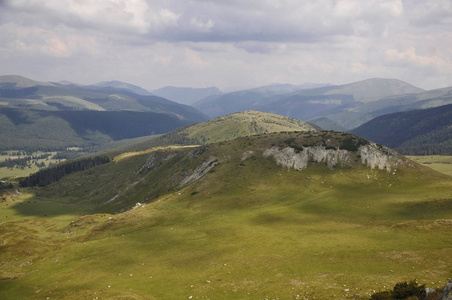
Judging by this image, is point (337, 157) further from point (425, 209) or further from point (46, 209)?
point (46, 209)

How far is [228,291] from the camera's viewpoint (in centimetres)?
3950

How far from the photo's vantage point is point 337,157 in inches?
4564

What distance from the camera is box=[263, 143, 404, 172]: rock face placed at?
109m

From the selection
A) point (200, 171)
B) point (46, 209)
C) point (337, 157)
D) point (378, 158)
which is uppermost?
point (337, 157)

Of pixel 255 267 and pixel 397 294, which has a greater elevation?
pixel 397 294

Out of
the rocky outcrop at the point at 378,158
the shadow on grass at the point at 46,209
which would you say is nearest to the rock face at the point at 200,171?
the shadow on grass at the point at 46,209

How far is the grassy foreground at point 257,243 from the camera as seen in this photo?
40375mm

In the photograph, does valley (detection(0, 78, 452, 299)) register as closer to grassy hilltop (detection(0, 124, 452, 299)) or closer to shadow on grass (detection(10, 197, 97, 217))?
grassy hilltop (detection(0, 124, 452, 299))

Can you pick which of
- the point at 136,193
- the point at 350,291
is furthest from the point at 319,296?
the point at 136,193

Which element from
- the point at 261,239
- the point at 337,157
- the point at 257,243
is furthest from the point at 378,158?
the point at 257,243

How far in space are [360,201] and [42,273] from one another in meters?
76.2

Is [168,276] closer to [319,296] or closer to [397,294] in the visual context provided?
[319,296]

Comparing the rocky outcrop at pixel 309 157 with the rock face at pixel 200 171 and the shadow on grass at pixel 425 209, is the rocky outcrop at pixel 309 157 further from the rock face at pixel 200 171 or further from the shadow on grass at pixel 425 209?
the shadow on grass at pixel 425 209

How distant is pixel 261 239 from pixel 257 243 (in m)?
2.45
